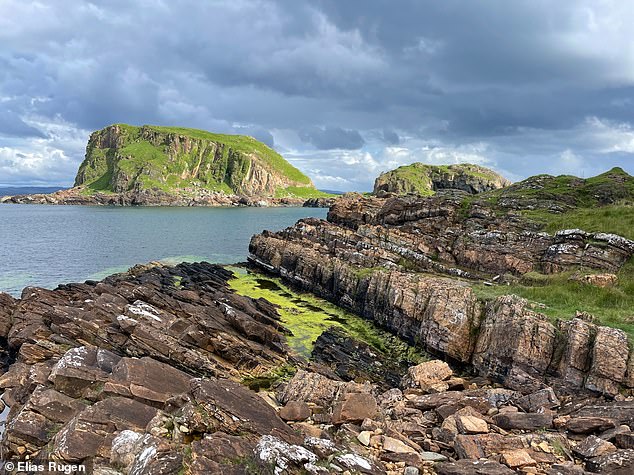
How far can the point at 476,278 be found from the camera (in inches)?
1607

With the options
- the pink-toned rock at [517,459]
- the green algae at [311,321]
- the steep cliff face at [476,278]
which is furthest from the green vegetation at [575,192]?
the pink-toned rock at [517,459]

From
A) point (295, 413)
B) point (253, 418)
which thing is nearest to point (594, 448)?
point (295, 413)

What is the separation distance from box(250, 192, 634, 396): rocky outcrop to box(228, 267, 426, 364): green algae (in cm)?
102

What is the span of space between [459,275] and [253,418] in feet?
111

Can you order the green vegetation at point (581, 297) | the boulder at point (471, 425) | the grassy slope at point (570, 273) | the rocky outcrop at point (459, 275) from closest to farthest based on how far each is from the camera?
the boulder at point (471, 425), the rocky outcrop at point (459, 275), the green vegetation at point (581, 297), the grassy slope at point (570, 273)

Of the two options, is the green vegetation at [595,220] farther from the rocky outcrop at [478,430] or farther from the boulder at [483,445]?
the boulder at [483,445]

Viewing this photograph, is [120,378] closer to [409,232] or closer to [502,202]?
[409,232]

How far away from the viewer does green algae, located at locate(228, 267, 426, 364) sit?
3238 cm

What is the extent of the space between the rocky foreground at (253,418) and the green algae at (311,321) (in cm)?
567

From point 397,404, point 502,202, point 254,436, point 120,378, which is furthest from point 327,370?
point 502,202

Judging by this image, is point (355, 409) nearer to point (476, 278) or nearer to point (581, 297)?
point (581, 297)


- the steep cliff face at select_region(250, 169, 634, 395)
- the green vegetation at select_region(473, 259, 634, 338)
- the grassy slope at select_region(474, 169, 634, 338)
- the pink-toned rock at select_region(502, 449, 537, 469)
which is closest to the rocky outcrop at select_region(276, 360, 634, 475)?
the pink-toned rock at select_region(502, 449, 537, 469)

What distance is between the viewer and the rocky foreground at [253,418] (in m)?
11.0

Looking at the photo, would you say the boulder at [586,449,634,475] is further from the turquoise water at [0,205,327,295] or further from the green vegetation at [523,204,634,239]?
the turquoise water at [0,205,327,295]
